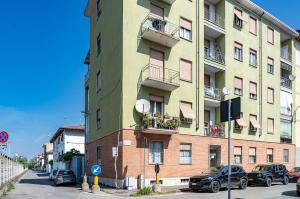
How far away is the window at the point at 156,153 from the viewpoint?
21.9 metres

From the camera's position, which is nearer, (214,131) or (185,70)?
(185,70)

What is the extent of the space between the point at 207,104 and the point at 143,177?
30.5ft

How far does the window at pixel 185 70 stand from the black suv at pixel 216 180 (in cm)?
760

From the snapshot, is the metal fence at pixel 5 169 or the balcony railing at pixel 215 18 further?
the balcony railing at pixel 215 18

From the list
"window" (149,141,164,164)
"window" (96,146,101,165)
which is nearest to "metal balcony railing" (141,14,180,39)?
"window" (149,141,164,164)

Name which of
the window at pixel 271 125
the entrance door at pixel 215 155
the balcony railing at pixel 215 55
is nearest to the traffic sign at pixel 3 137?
the entrance door at pixel 215 155

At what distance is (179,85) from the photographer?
75.7 ft

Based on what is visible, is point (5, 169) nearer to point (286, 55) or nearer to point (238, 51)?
point (238, 51)

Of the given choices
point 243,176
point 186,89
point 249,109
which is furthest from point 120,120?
point 249,109

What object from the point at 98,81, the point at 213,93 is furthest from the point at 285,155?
the point at 98,81

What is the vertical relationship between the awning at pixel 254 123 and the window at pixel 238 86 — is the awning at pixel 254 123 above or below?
below

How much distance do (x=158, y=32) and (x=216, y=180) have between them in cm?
1007

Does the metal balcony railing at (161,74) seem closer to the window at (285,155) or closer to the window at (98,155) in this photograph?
the window at (98,155)

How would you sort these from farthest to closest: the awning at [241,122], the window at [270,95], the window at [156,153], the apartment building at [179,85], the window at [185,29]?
1. the window at [270,95]
2. the awning at [241,122]
3. the window at [185,29]
4. the window at [156,153]
5. the apartment building at [179,85]
